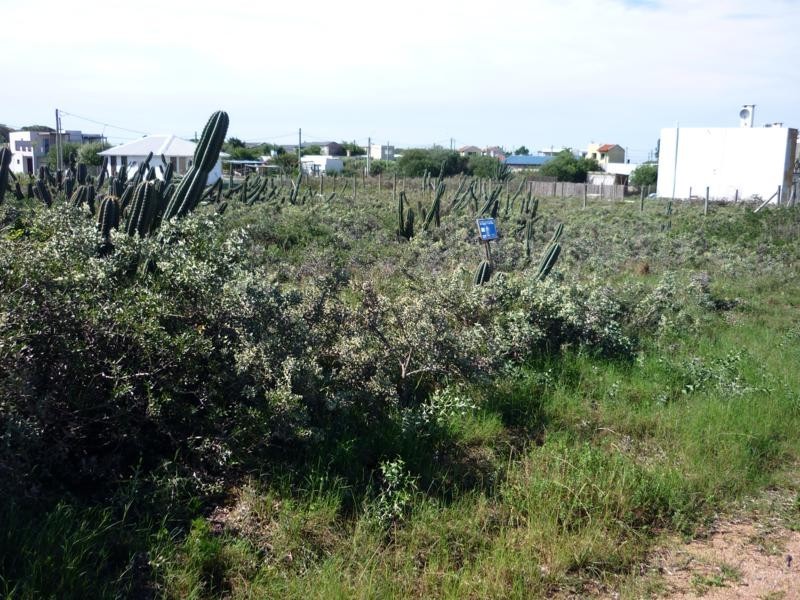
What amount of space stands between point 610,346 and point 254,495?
471 cm

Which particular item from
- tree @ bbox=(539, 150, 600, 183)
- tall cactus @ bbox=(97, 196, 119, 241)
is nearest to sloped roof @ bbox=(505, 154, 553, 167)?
tree @ bbox=(539, 150, 600, 183)

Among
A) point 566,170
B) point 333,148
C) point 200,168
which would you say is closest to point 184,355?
point 200,168

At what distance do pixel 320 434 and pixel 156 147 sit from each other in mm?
47263

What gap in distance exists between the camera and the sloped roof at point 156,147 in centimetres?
4584

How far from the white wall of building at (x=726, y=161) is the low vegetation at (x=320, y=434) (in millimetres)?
42635

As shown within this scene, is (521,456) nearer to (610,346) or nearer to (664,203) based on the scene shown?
(610,346)

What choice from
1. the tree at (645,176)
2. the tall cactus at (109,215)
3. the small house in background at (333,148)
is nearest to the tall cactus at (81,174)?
the tall cactus at (109,215)

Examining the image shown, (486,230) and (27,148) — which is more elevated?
(27,148)

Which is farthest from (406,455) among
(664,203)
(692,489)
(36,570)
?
(664,203)

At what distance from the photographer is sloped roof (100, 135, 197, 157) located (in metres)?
45.8

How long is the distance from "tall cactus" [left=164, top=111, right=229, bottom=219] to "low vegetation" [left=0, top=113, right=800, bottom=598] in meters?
0.10

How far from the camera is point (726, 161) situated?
162 ft

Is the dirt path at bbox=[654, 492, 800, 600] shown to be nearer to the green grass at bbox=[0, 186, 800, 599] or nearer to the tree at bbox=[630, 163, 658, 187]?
the green grass at bbox=[0, 186, 800, 599]

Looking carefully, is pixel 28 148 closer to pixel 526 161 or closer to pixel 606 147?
pixel 526 161
